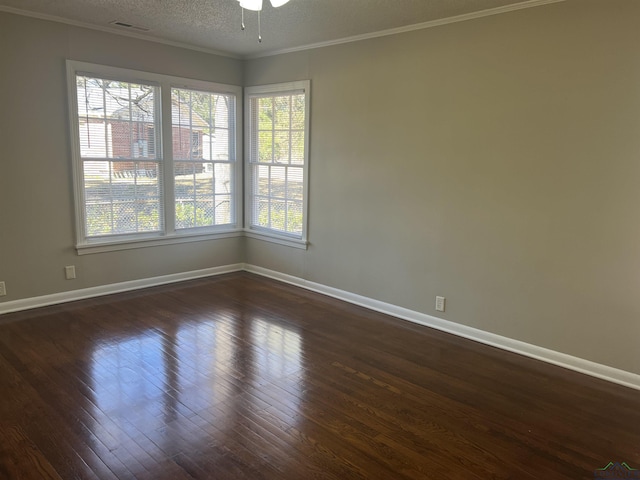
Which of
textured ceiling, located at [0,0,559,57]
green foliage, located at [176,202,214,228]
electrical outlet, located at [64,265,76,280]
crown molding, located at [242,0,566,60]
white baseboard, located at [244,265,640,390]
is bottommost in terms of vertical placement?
white baseboard, located at [244,265,640,390]

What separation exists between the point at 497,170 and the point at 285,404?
233 centimetres

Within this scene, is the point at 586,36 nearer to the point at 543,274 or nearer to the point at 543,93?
the point at 543,93

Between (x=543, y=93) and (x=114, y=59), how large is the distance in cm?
384

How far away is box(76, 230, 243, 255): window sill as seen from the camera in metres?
4.55

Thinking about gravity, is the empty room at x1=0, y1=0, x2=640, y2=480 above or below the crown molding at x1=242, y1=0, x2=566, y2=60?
below

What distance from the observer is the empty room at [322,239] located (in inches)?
98.3

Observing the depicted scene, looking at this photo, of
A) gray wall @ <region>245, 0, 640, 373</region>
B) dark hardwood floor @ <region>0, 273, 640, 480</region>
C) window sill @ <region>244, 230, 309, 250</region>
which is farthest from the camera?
window sill @ <region>244, 230, 309, 250</region>

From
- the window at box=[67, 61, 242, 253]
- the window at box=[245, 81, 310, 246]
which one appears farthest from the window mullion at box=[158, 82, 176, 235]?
the window at box=[245, 81, 310, 246]

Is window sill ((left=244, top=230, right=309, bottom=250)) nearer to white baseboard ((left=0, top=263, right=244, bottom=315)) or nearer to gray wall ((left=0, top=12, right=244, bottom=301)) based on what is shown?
white baseboard ((left=0, top=263, right=244, bottom=315))

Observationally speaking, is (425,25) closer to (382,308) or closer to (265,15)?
(265,15)

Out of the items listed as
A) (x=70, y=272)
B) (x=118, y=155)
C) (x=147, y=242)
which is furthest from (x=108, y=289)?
(x=118, y=155)

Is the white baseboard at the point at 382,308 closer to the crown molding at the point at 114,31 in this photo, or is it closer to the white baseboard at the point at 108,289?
the white baseboard at the point at 108,289

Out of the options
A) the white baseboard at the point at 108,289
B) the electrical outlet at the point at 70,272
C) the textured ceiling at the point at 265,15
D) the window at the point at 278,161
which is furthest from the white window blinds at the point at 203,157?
the electrical outlet at the point at 70,272

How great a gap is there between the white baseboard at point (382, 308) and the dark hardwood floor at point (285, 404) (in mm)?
96
